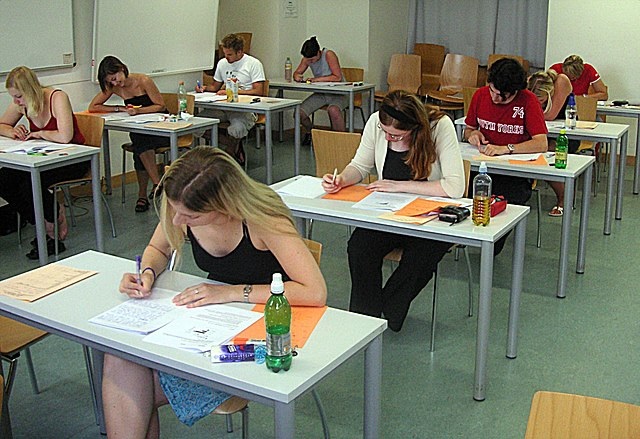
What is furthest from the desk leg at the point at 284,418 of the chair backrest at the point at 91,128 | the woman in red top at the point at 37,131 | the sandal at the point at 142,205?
the sandal at the point at 142,205

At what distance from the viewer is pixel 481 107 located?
4621 mm

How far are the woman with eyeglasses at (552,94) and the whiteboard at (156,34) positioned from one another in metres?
3.08

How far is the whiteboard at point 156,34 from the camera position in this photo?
20.1 ft

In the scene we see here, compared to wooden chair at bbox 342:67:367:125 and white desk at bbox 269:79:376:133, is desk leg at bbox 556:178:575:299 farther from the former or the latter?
wooden chair at bbox 342:67:367:125

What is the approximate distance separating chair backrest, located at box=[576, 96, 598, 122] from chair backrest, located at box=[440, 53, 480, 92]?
8.56 ft

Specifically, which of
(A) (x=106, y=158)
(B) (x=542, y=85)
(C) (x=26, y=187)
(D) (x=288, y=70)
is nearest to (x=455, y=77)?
(D) (x=288, y=70)

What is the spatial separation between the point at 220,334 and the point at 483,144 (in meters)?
2.86

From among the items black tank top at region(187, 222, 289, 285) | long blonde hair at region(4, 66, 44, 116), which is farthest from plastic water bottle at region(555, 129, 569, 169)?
long blonde hair at region(4, 66, 44, 116)

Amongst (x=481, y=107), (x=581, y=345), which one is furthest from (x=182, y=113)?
(x=581, y=345)

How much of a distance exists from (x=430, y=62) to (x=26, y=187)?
5377mm

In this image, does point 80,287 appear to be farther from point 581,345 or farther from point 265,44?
point 265,44

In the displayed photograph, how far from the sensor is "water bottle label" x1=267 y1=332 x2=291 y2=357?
5.99ft

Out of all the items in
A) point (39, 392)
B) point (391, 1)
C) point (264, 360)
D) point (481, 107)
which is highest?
point (391, 1)

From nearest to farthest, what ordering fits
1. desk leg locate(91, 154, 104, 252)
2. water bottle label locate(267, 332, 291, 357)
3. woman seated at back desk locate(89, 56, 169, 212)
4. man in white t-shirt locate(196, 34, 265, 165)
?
water bottle label locate(267, 332, 291, 357), desk leg locate(91, 154, 104, 252), woman seated at back desk locate(89, 56, 169, 212), man in white t-shirt locate(196, 34, 265, 165)
